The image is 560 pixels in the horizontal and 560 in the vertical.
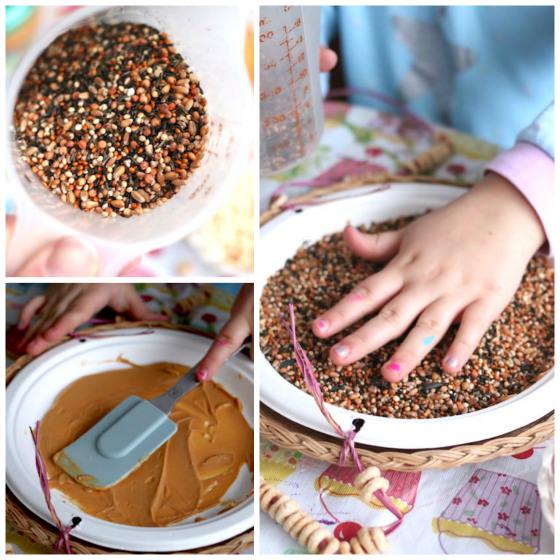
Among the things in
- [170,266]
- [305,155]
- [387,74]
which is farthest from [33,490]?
[387,74]

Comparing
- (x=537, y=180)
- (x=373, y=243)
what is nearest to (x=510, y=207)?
(x=537, y=180)

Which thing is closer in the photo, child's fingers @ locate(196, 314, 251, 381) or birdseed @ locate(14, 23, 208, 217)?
birdseed @ locate(14, 23, 208, 217)

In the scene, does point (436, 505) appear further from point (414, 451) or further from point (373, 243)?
point (373, 243)

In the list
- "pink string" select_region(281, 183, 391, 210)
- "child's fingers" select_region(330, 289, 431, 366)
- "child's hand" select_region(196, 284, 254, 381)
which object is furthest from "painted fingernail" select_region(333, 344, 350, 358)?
"pink string" select_region(281, 183, 391, 210)

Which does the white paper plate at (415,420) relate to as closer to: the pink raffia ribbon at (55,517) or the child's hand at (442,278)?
the child's hand at (442,278)

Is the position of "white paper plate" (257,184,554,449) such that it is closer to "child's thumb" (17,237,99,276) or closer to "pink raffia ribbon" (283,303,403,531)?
"pink raffia ribbon" (283,303,403,531)

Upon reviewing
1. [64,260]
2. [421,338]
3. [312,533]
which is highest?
[64,260]

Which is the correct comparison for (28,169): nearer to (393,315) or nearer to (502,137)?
(393,315)
